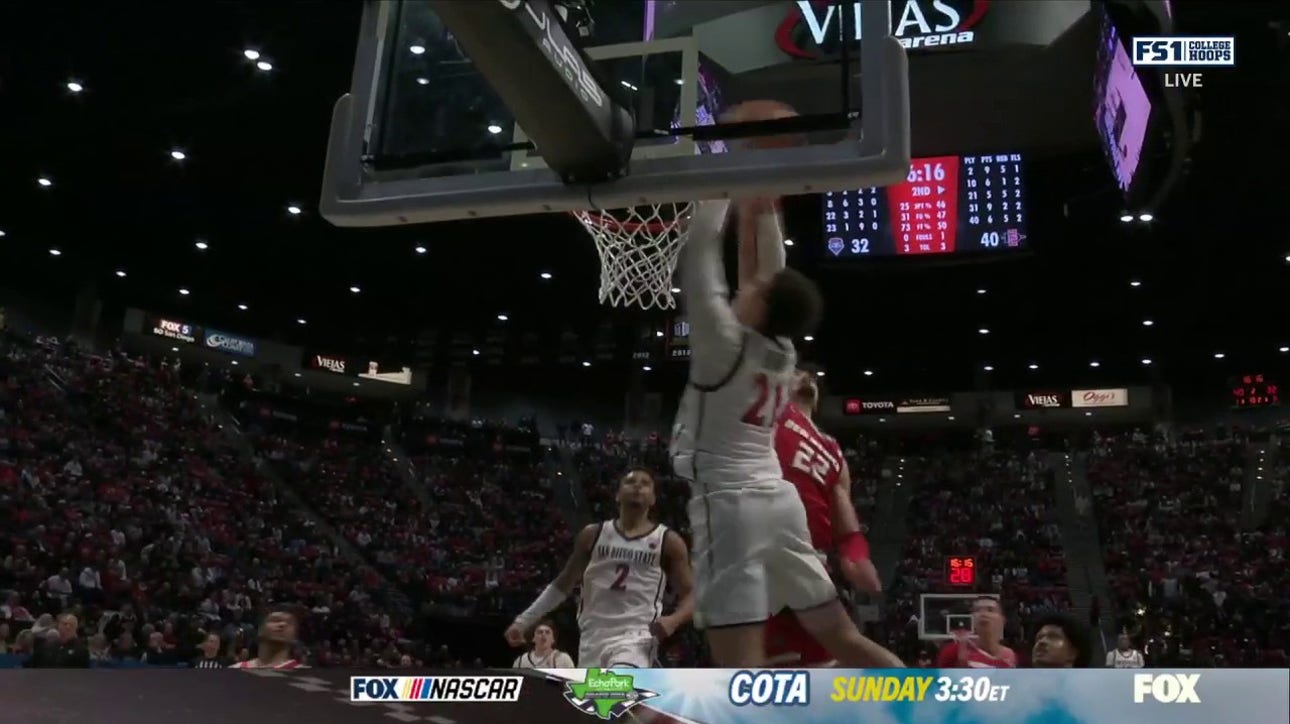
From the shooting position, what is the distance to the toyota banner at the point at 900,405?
103ft

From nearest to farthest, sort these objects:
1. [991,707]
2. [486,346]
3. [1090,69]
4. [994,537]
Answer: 1. [991,707]
2. [1090,69]
3. [994,537]
4. [486,346]

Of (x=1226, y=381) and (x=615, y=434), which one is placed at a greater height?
(x=1226, y=381)

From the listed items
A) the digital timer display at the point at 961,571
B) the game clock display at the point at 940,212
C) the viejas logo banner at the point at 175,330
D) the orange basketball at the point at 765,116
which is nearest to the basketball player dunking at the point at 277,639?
the orange basketball at the point at 765,116

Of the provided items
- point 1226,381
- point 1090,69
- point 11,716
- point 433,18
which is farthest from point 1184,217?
point 11,716

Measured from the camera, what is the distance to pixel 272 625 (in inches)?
179

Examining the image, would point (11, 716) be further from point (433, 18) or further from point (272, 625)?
point (433, 18)

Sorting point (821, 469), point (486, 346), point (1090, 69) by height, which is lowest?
point (821, 469)

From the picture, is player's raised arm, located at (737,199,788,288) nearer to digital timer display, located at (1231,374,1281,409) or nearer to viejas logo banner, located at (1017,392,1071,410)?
viejas logo banner, located at (1017,392,1071,410)

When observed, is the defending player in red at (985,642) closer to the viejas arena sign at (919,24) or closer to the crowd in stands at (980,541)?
the viejas arena sign at (919,24)

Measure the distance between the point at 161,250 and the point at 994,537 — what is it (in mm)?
17946

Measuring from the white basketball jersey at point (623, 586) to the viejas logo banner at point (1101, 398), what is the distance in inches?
1112

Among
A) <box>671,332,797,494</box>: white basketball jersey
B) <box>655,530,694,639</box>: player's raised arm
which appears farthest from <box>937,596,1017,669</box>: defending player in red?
<box>671,332,797,494</box>: white basketball jersey

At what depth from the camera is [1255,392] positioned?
28.7m

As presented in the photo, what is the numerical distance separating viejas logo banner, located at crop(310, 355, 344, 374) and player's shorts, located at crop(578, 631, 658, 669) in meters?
27.9
